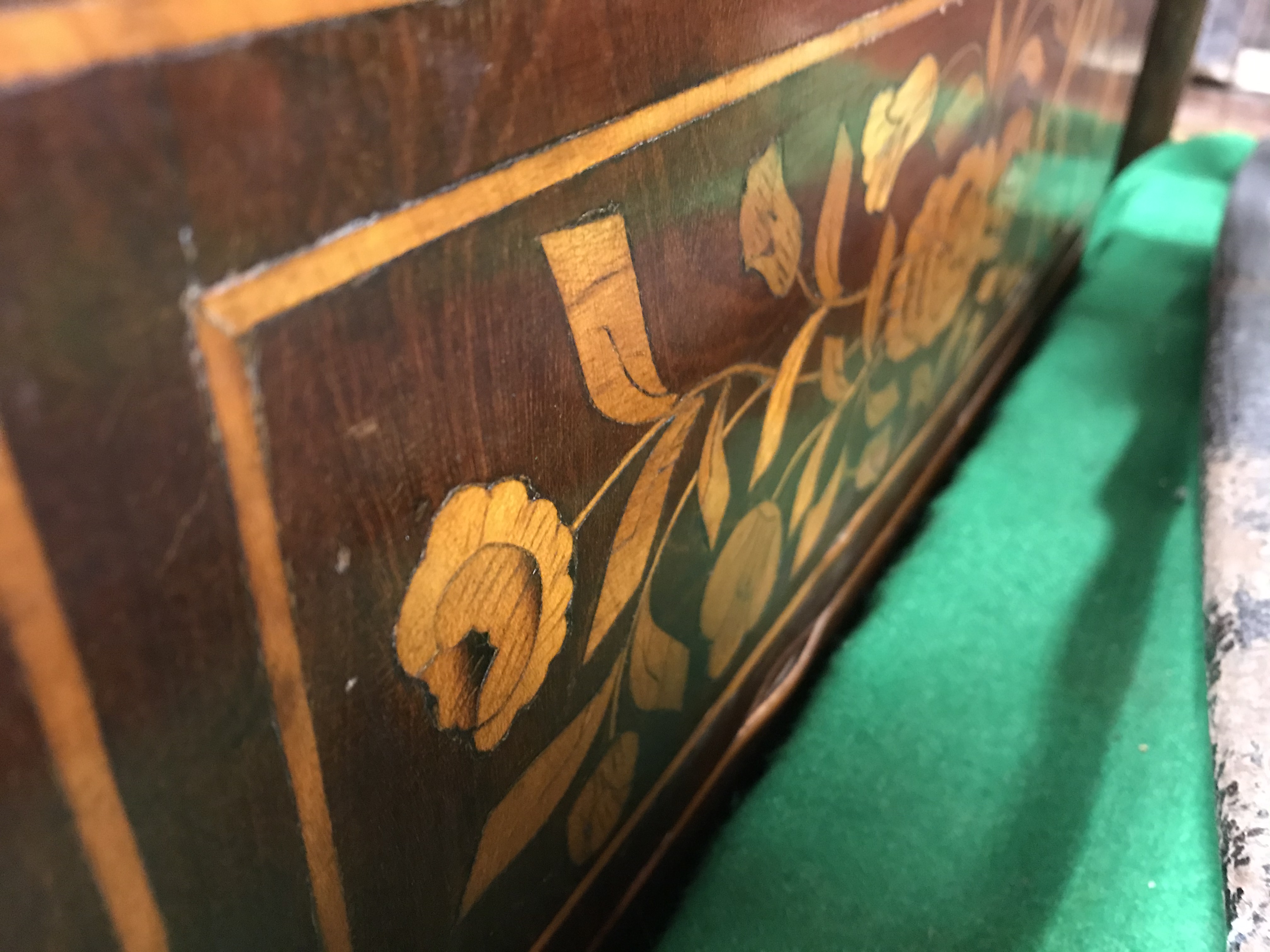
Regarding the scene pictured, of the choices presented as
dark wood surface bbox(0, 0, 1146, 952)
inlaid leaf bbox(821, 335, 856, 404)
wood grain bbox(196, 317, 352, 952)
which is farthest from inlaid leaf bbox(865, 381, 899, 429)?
wood grain bbox(196, 317, 352, 952)

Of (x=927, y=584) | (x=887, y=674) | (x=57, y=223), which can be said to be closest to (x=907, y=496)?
(x=927, y=584)

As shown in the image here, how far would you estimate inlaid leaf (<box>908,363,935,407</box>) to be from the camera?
54.0 inches

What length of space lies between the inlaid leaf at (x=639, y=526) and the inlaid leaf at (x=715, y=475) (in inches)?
1.6

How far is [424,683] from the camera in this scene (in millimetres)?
496

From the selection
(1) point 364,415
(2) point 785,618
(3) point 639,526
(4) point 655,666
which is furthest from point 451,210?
(2) point 785,618

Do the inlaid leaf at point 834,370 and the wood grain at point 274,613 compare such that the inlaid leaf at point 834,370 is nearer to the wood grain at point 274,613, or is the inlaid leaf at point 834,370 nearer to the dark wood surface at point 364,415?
the dark wood surface at point 364,415

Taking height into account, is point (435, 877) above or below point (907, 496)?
above

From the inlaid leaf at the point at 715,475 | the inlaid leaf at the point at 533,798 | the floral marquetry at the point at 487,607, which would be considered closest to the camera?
the floral marquetry at the point at 487,607

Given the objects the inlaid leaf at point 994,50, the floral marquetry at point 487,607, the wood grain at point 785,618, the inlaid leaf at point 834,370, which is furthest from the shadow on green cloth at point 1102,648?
the inlaid leaf at point 994,50

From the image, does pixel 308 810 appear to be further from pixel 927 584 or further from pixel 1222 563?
pixel 927 584

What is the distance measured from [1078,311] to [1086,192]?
10.5 inches

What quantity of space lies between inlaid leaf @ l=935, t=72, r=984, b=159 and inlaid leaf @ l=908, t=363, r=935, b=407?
0.34 meters

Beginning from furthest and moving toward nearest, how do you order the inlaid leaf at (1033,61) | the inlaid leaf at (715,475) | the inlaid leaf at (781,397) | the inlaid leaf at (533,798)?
the inlaid leaf at (1033,61)
the inlaid leaf at (781,397)
the inlaid leaf at (715,475)
the inlaid leaf at (533,798)

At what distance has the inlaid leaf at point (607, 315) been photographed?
0.51 meters
